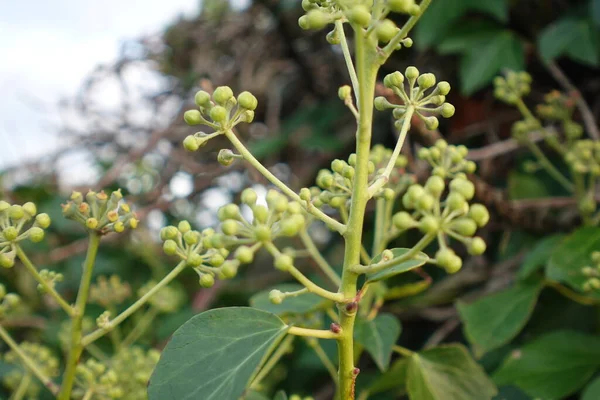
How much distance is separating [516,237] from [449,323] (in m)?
0.42

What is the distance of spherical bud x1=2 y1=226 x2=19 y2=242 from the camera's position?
2.90 ft

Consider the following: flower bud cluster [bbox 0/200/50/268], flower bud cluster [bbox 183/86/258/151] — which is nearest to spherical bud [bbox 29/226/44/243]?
flower bud cluster [bbox 0/200/50/268]

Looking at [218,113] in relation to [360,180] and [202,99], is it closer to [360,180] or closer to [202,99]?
[202,99]

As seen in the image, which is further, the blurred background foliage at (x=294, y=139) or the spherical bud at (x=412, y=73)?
the blurred background foliage at (x=294, y=139)

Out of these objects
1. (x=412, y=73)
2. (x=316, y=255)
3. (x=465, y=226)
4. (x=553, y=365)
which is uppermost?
(x=412, y=73)

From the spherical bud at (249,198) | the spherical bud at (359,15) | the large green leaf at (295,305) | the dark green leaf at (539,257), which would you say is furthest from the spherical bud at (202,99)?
the dark green leaf at (539,257)

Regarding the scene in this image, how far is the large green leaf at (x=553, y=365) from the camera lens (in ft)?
4.84

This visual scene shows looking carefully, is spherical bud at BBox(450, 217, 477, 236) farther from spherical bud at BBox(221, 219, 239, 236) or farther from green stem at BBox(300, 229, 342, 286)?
green stem at BBox(300, 229, 342, 286)

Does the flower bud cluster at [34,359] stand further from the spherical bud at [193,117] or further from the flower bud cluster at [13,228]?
the spherical bud at [193,117]

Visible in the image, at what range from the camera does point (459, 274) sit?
7.07ft

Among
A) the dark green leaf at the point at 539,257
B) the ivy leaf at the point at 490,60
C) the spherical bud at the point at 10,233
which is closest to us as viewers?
the spherical bud at the point at 10,233

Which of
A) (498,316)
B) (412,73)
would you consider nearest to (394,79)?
(412,73)

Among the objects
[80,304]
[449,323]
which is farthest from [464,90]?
[80,304]

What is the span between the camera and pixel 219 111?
2.76 ft
